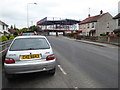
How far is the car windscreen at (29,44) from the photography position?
4.23 m

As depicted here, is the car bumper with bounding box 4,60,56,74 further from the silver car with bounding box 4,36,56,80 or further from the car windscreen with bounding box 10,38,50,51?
the car windscreen with bounding box 10,38,50,51

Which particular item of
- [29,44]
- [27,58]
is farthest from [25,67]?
[29,44]

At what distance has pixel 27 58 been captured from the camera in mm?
4004

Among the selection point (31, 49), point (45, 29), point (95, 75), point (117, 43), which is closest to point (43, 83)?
point (31, 49)

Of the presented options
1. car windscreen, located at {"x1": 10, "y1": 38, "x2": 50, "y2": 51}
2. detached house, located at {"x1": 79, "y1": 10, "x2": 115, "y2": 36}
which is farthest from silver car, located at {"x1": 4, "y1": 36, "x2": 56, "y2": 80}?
detached house, located at {"x1": 79, "y1": 10, "x2": 115, "y2": 36}

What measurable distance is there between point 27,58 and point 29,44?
670mm

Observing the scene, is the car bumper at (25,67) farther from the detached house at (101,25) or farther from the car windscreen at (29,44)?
the detached house at (101,25)

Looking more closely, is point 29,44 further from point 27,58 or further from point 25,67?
point 25,67

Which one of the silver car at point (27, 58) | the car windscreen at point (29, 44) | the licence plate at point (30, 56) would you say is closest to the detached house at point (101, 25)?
the car windscreen at point (29, 44)

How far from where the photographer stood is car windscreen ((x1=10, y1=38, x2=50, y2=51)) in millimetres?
4227

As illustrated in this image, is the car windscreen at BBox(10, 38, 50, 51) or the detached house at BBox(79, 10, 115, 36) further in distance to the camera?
the detached house at BBox(79, 10, 115, 36)

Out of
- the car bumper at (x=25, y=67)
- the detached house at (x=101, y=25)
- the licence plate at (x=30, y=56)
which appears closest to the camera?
the car bumper at (x=25, y=67)

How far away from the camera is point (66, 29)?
61.3 m

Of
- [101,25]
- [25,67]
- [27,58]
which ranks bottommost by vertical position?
[25,67]
